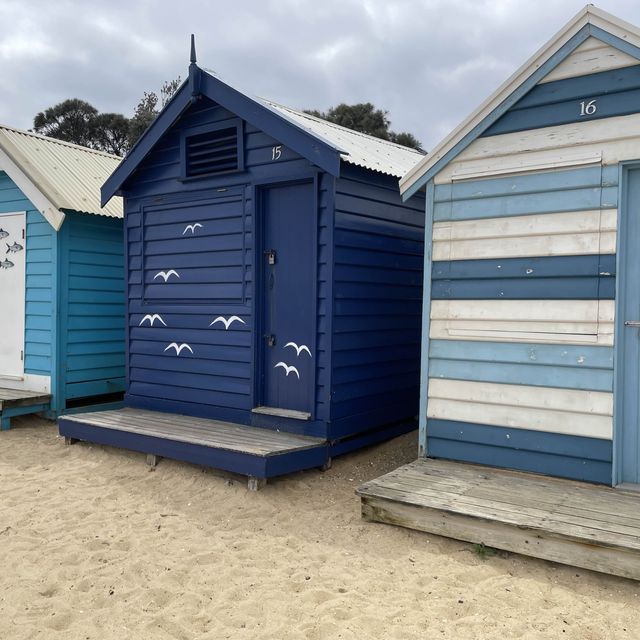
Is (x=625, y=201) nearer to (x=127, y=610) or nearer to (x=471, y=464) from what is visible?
(x=471, y=464)

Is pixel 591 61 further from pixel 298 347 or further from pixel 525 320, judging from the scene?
pixel 298 347

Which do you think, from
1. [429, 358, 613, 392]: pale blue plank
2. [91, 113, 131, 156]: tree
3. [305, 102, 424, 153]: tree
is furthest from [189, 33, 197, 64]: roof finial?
[91, 113, 131, 156]: tree

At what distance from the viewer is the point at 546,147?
4.90 m

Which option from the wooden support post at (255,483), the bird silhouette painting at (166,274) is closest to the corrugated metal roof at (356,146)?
the bird silhouette painting at (166,274)

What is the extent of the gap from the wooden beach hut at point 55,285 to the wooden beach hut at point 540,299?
479 centimetres

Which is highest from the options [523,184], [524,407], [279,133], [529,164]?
[279,133]

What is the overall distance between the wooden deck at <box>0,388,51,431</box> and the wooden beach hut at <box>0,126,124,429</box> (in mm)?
12

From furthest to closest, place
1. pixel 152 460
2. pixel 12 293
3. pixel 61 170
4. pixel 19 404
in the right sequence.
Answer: pixel 61 170
pixel 12 293
pixel 19 404
pixel 152 460

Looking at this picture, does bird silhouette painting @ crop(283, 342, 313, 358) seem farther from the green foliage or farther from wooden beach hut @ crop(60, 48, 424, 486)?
the green foliage

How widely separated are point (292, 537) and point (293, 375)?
189 cm

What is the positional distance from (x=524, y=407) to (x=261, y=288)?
9.06ft

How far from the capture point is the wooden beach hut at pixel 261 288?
6.00m

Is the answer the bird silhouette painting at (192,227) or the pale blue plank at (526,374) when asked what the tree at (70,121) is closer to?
the bird silhouette painting at (192,227)

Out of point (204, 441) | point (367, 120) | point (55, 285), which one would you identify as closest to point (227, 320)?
point (204, 441)
